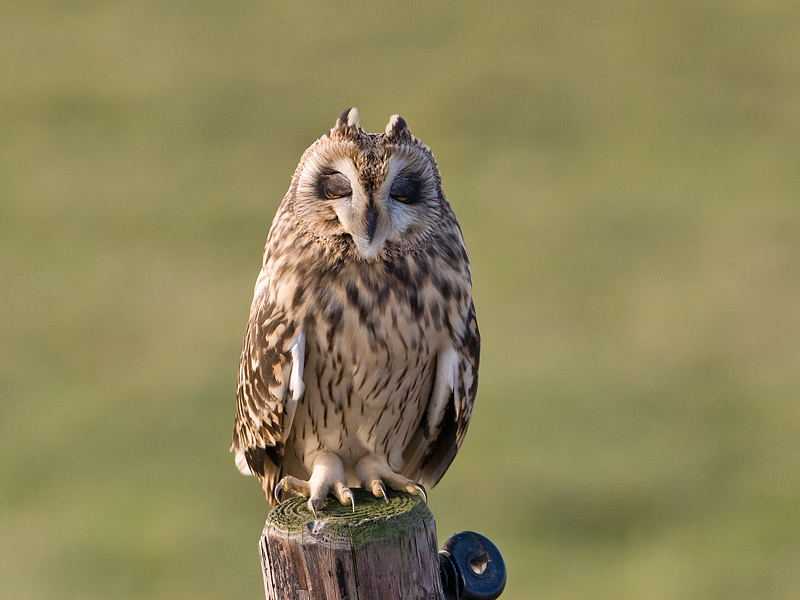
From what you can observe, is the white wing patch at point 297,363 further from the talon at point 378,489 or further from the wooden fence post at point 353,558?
the wooden fence post at point 353,558

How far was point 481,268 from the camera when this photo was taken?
13.6 m

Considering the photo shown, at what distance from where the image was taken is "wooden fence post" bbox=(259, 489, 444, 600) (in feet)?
9.85

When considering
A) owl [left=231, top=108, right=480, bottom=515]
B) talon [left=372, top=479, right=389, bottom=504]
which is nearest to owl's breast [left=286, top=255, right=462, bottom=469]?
owl [left=231, top=108, right=480, bottom=515]

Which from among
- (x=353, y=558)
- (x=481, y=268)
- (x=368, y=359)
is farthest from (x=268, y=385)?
(x=481, y=268)

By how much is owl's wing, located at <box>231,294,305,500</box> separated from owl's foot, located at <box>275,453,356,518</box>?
0.17 metres

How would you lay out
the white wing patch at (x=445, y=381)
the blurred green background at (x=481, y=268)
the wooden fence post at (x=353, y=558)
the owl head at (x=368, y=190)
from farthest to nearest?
the blurred green background at (x=481, y=268), the white wing patch at (x=445, y=381), the owl head at (x=368, y=190), the wooden fence post at (x=353, y=558)

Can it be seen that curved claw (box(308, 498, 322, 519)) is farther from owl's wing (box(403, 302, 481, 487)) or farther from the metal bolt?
owl's wing (box(403, 302, 481, 487))

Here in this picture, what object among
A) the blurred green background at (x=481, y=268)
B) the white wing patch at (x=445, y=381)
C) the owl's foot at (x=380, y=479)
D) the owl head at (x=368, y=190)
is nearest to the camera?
the owl head at (x=368, y=190)

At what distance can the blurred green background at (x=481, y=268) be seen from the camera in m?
10.0

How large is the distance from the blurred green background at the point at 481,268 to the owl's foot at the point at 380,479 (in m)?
5.31

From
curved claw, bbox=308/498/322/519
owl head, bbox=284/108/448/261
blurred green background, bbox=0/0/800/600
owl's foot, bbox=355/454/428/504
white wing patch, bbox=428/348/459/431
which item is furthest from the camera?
blurred green background, bbox=0/0/800/600

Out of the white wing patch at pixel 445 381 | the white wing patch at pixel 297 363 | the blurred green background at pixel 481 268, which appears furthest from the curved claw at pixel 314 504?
the blurred green background at pixel 481 268

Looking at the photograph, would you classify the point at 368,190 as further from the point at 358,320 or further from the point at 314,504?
the point at 314,504

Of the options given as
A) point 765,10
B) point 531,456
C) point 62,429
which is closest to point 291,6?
point 765,10
